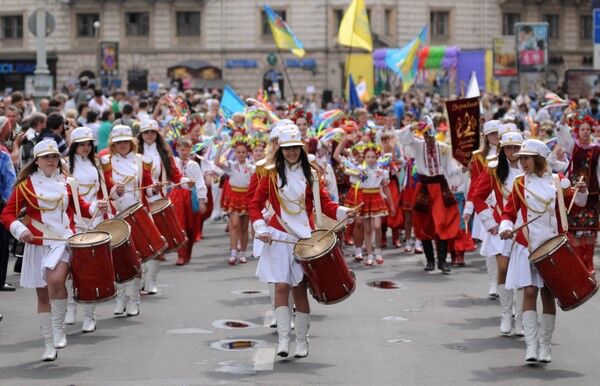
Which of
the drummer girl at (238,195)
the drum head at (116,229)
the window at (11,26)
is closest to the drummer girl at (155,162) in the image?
the drum head at (116,229)

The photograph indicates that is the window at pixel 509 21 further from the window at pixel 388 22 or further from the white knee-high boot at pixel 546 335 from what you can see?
the white knee-high boot at pixel 546 335

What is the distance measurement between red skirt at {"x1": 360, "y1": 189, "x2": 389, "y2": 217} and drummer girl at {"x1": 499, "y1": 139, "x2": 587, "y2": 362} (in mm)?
7406

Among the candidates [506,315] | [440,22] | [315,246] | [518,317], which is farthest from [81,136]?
[440,22]

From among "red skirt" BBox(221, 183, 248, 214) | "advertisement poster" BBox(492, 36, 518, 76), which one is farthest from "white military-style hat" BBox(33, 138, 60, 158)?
"advertisement poster" BBox(492, 36, 518, 76)

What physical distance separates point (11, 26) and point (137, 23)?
6972 millimetres

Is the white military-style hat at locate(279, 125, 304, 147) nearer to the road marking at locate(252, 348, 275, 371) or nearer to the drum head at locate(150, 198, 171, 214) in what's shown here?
the road marking at locate(252, 348, 275, 371)

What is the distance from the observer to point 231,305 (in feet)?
48.6

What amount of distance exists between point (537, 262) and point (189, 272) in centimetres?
772

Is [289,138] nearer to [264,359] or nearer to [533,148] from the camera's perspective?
[264,359]

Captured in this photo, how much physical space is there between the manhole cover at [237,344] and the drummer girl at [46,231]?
4.32ft

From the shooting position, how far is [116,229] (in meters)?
12.8

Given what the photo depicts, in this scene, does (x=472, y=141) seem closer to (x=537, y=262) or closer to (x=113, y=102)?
(x=537, y=262)

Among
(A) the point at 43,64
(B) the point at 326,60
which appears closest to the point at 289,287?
(A) the point at 43,64

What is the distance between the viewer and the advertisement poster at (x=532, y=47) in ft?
131
